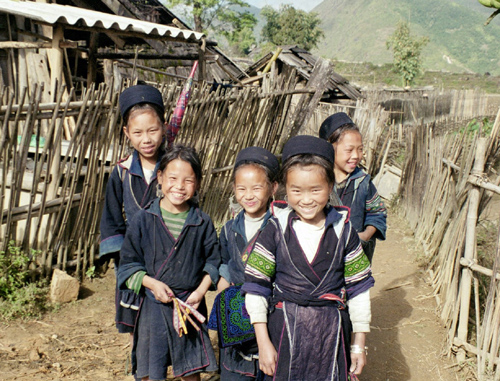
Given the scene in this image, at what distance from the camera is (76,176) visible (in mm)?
4055

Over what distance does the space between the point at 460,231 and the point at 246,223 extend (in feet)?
7.54

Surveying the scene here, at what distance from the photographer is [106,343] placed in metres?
3.60

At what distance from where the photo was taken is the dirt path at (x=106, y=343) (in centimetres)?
323

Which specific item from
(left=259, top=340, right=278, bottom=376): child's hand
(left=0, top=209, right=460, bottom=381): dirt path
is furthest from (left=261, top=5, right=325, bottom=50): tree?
(left=259, top=340, right=278, bottom=376): child's hand

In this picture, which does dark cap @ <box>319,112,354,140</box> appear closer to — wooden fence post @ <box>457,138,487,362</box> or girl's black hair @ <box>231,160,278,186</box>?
girl's black hair @ <box>231,160,278,186</box>

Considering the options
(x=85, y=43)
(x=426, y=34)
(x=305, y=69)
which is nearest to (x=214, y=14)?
(x=305, y=69)

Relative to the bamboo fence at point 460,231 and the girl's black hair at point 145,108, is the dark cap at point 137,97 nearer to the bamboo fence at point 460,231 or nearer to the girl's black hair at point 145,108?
the girl's black hair at point 145,108

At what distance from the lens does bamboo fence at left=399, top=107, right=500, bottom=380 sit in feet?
10.9

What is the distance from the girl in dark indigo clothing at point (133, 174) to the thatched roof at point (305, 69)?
1405 centimetres

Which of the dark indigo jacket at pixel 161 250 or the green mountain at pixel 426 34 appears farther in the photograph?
the green mountain at pixel 426 34

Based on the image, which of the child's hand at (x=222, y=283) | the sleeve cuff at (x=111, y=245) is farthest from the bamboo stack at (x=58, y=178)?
the child's hand at (x=222, y=283)

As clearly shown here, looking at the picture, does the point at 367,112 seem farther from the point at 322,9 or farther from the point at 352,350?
the point at 322,9

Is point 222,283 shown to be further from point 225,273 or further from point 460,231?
point 460,231

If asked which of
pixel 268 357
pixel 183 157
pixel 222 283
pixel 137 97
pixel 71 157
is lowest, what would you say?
pixel 268 357
